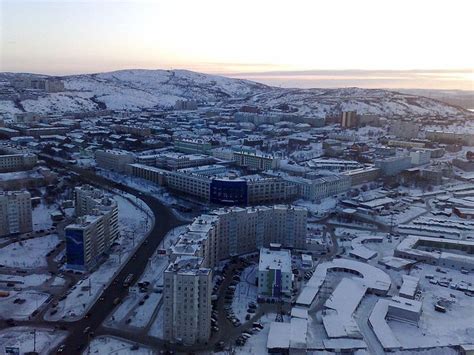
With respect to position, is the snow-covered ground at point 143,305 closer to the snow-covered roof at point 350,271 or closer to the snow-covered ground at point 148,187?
the snow-covered roof at point 350,271

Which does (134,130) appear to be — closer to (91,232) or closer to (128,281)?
(91,232)

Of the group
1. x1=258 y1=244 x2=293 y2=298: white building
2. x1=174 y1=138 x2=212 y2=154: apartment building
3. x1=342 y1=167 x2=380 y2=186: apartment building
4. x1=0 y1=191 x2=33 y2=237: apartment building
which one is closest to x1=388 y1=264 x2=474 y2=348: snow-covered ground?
x1=258 y1=244 x2=293 y2=298: white building

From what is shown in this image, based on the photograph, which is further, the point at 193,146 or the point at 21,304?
the point at 193,146

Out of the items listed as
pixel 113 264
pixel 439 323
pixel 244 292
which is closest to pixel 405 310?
pixel 439 323

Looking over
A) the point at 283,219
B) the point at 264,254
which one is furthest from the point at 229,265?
the point at 283,219

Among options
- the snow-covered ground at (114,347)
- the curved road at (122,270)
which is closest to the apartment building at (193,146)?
the curved road at (122,270)

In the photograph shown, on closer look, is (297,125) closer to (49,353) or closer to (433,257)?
(433,257)

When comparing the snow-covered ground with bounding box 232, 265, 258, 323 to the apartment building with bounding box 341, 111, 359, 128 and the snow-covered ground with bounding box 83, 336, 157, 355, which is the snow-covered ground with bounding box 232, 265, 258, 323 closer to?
the snow-covered ground with bounding box 83, 336, 157, 355

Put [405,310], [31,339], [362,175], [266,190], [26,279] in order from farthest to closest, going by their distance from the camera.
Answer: [362,175], [266,190], [26,279], [405,310], [31,339]

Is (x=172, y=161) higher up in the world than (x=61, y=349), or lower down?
higher up
